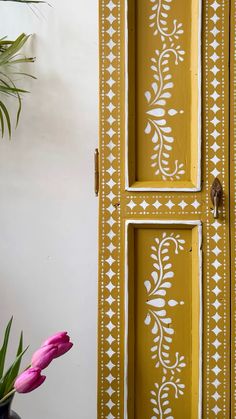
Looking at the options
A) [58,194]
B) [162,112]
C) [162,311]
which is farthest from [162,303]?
[58,194]

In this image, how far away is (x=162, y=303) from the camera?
1.06 m

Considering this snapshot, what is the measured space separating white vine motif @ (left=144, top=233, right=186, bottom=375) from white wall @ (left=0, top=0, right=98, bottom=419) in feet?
1.35

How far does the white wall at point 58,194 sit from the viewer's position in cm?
144

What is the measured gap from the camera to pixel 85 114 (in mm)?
1439

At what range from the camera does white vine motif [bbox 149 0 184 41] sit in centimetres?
105

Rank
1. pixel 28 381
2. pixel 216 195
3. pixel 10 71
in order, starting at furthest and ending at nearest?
1. pixel 10 71
2. pixel 216 195
3. pixel 28 381

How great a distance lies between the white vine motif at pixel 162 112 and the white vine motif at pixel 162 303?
17cm

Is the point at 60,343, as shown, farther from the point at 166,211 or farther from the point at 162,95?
the point at 162,95

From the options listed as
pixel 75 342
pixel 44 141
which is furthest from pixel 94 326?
pixel 44 141

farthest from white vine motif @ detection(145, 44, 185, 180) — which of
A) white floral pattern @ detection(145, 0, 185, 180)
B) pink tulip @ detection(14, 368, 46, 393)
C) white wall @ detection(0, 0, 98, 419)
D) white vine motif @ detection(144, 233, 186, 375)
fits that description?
pink tulip @ detection(14, 368, 46, 393)

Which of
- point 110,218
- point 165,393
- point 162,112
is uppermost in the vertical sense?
point 162,112

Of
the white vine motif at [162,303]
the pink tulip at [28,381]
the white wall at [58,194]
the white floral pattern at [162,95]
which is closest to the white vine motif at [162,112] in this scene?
the white floral pattern at [162,95]

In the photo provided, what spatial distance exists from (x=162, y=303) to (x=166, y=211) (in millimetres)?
223

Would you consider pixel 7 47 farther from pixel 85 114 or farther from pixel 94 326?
pixel 94 326
